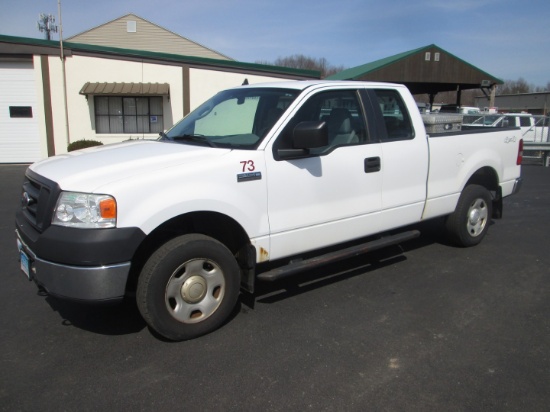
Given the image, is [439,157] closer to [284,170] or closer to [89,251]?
[284,170]

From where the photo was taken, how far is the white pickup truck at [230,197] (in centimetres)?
307

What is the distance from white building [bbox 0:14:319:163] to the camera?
49.6 feet

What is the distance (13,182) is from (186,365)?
34.1 feet

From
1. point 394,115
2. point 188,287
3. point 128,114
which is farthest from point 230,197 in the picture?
point 128,114

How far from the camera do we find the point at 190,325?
11.4ft

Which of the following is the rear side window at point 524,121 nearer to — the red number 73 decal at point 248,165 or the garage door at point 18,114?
the garage door at point 18,114

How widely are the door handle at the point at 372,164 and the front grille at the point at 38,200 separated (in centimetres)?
267

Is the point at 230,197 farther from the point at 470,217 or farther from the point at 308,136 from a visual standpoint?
the point at 470,217

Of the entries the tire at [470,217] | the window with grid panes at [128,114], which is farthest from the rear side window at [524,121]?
the tire at [470,217]

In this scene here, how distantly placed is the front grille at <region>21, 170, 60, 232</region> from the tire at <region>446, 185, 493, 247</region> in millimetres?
4435

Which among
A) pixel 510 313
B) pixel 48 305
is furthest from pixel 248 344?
pixel 510 313

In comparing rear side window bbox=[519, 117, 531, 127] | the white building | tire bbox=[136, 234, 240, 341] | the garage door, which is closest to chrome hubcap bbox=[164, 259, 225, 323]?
tire bbox=[136, 234, 240, 341]

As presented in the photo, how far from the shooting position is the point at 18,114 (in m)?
15.4

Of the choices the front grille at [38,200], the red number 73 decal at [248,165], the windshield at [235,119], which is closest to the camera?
the front grille at [38,200]
